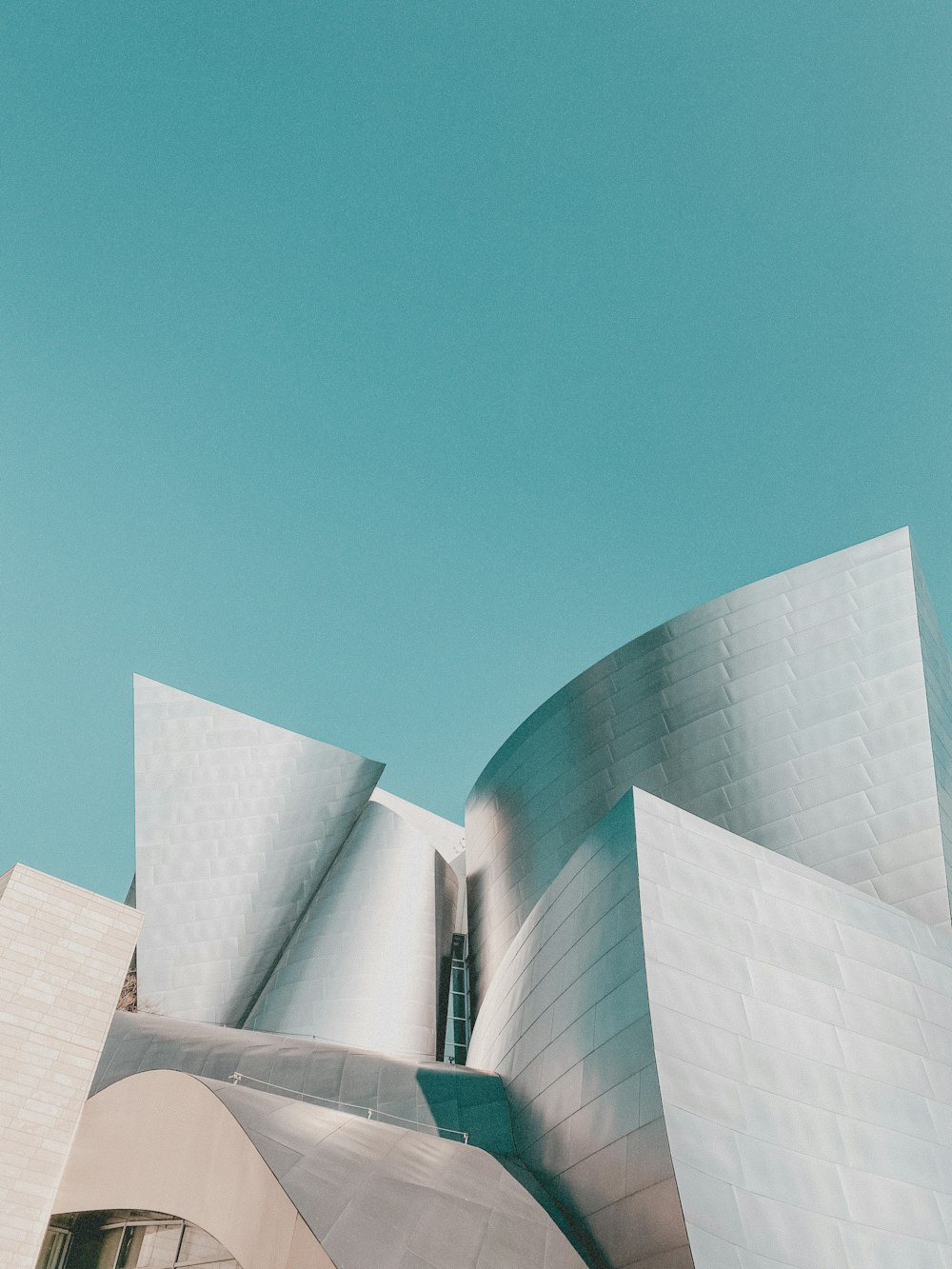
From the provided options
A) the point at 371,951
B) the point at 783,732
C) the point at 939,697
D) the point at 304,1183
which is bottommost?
the point at 304,1183

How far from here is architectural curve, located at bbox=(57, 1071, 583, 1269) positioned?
806 centimetres

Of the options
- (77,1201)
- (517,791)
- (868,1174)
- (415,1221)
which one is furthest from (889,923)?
(517,791)

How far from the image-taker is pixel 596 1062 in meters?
11.3

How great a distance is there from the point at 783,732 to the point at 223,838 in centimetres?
1649

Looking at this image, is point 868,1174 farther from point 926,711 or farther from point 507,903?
point 507,903

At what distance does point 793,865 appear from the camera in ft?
44.2

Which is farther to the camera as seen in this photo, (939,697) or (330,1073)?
(939,697)

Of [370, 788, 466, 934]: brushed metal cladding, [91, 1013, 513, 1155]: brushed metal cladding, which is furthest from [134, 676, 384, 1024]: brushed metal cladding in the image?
[370, 788, 466, 934]: brushed metal cladding

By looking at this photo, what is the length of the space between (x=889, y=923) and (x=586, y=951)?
4324mm

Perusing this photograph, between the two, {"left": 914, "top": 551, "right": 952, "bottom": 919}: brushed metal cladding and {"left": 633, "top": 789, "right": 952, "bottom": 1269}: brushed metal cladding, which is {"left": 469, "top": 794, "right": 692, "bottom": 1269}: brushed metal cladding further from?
{"left": 914, "top": 551, "right": 952, "bottom": 919}: brushed metal cladding

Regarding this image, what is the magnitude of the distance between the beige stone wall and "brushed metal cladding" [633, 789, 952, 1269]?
7.01 meters

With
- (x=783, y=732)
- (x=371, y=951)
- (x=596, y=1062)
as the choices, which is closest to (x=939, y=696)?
(x=783, y=732)

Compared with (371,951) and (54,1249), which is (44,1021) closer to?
(54,1249)

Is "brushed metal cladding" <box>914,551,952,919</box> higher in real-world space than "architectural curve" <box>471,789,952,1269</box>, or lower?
higher
